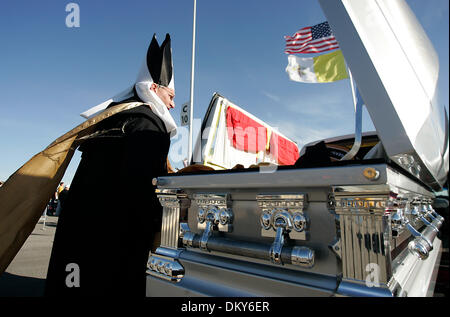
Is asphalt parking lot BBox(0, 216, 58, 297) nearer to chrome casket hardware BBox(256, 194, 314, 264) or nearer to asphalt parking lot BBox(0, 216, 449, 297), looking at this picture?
asphalt parking lot BBox(0, 216, 449, 297)

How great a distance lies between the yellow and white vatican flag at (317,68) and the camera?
4.09 metres

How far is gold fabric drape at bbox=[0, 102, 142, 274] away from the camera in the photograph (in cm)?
148

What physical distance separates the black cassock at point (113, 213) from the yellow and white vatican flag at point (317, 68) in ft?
11.5

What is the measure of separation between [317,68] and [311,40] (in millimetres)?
600

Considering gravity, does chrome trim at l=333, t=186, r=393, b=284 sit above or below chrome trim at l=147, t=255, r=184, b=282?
above

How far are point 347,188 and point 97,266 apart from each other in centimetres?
153

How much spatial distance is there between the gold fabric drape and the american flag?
13.2 feet

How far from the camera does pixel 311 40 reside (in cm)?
457

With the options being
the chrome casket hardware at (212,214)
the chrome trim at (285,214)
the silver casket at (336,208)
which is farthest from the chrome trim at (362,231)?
the chrome casket hardware at (212,214)

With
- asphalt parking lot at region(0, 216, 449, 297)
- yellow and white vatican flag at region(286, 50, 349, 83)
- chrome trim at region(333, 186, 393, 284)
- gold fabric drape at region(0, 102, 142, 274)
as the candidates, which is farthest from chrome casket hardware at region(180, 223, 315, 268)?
yellow and white vatican flag at region(286, 50, 349, 83)

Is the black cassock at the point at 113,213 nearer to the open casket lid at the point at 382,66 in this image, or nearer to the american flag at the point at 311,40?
the open casket lid at the point at 382,66
